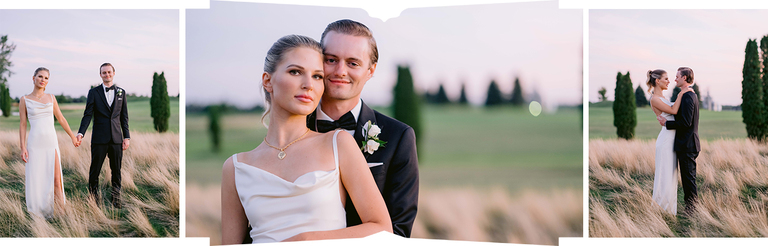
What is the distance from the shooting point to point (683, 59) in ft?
20.2

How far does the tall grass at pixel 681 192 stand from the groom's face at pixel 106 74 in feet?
19.2

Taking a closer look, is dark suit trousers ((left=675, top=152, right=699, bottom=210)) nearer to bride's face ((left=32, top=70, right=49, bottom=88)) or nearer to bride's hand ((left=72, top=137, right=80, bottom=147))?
bride's hand ((left=72, top=137, right=80, bottom=147))

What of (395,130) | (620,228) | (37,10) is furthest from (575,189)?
(37,10)

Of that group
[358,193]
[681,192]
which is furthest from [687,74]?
[358,193]

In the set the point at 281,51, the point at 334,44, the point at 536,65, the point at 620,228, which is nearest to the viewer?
the point at 281,51

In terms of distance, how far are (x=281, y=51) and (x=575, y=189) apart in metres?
3.60

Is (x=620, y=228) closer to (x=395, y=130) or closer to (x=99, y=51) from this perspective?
(x=395, y=130)

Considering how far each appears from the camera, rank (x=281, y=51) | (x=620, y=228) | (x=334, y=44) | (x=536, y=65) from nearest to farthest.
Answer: (x=281, y=51) < (x=334, y=44) < (x=536, y=65) < (x=620, y=228)

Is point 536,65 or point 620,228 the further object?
point 620,228

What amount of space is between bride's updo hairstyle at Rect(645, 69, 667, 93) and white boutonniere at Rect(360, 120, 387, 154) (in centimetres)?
357

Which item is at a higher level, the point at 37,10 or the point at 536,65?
the point at 37,10

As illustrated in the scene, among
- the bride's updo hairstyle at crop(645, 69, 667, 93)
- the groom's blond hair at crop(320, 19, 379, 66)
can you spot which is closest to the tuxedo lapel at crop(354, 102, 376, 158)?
the groom's blond hair at crop(320, 19, 379, 66)

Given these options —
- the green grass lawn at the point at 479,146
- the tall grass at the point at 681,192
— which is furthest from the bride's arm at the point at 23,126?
the tall grass at the point at 681,192

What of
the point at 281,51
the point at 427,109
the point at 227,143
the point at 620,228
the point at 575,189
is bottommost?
the point at 620,228
